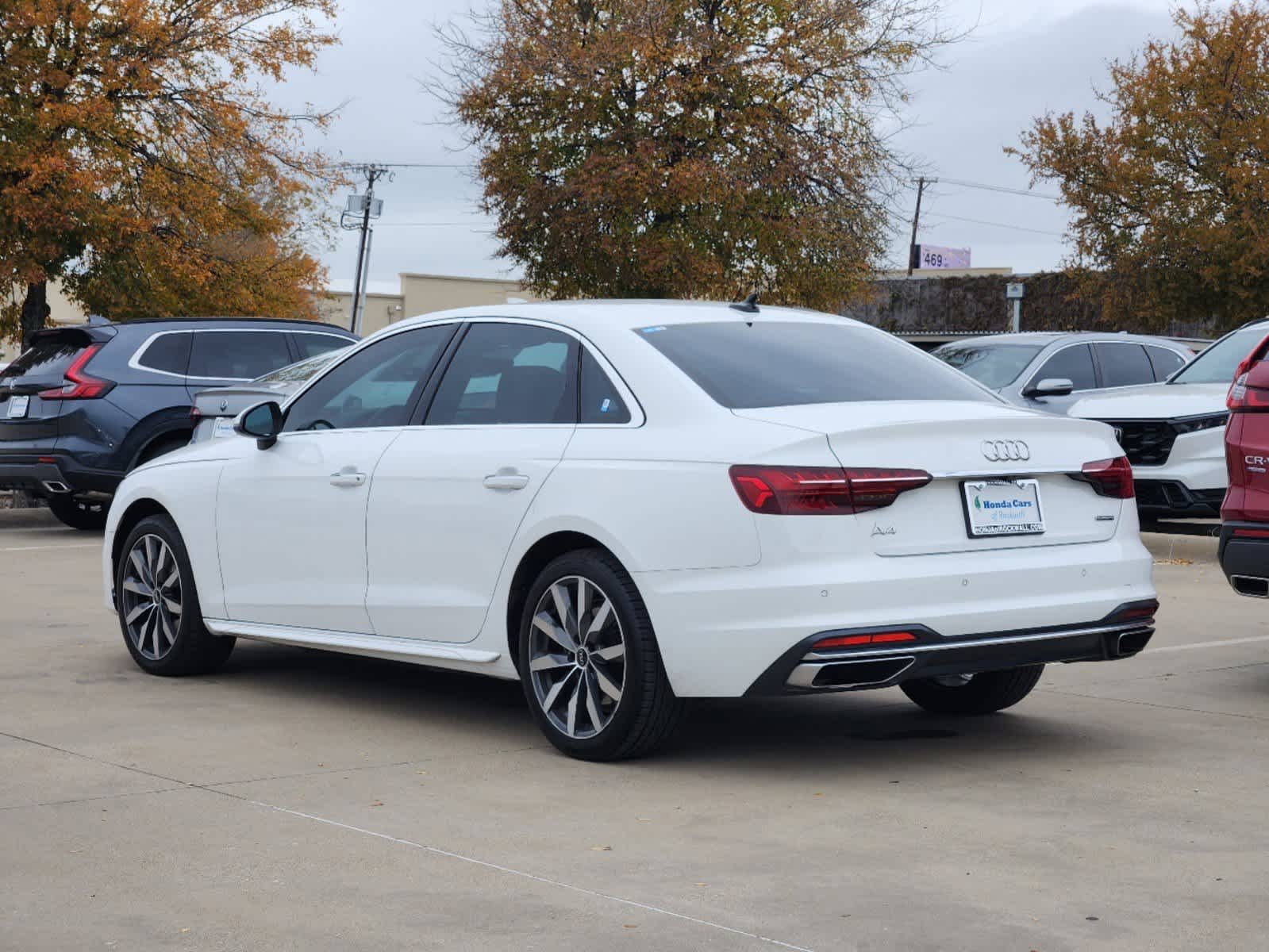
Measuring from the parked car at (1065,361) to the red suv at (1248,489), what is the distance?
788 centimetres

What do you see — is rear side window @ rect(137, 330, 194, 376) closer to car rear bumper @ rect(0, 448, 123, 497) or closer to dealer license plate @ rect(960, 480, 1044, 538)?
car rear bumper @ rect(0, 448, 123, 497)

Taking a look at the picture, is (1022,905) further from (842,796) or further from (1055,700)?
(1055,700)

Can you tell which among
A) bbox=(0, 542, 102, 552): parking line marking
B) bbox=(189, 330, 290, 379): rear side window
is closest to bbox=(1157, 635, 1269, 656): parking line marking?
bbox=(0, 542, 102, 552): parking line marking

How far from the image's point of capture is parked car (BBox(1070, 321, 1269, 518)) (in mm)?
13969

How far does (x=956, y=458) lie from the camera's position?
582cm

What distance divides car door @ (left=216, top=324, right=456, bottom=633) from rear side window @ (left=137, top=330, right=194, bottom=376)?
7.94 metres

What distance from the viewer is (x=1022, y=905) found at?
4414mm

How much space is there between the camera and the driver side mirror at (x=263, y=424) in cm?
753

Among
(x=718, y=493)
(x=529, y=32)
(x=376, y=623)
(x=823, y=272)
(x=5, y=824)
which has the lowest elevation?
(x=5, y=824)

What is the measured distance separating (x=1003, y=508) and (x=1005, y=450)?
0.63ft

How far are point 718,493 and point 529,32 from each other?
Result: 88.8ft

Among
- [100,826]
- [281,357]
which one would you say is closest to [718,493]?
[100,826]

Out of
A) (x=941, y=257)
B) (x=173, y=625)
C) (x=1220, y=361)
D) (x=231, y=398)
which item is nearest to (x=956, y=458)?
(x=173, y=625)

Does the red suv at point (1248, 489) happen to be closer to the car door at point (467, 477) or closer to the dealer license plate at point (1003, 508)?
the dealer license plate at point (1003, 508)
